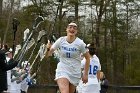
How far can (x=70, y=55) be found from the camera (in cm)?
1018

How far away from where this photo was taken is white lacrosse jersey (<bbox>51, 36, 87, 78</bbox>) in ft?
33.4

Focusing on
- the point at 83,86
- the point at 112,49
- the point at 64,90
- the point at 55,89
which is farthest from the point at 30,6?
the point at 64,90

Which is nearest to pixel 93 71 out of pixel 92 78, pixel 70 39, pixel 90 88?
pixel 92 78

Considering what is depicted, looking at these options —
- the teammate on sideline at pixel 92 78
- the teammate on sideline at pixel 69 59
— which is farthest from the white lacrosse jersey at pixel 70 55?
the teammate on sideline at pixel 92 78

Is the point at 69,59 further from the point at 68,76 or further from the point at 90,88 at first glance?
the point at 90,88

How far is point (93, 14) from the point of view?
150 ft

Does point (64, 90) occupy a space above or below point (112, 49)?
above

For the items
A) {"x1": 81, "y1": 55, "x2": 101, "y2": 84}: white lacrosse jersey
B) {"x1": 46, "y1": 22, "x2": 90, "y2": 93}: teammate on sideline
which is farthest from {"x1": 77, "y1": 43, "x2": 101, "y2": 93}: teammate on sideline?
{"x1": 46, "y1": 22, "x2": 90, "y2": 93}: teammate on sideline

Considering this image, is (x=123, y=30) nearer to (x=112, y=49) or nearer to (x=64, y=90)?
(x=112, y=49)

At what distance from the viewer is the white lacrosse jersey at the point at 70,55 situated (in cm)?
1020

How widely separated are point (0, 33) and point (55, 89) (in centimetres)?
2107

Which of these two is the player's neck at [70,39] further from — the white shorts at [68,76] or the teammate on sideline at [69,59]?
the white shorts at [68,76]

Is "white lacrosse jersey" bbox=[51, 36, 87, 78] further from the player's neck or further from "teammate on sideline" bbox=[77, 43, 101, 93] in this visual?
"teammate on sideline" bbox=[77, 43, 101, 93]

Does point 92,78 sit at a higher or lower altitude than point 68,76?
lower
